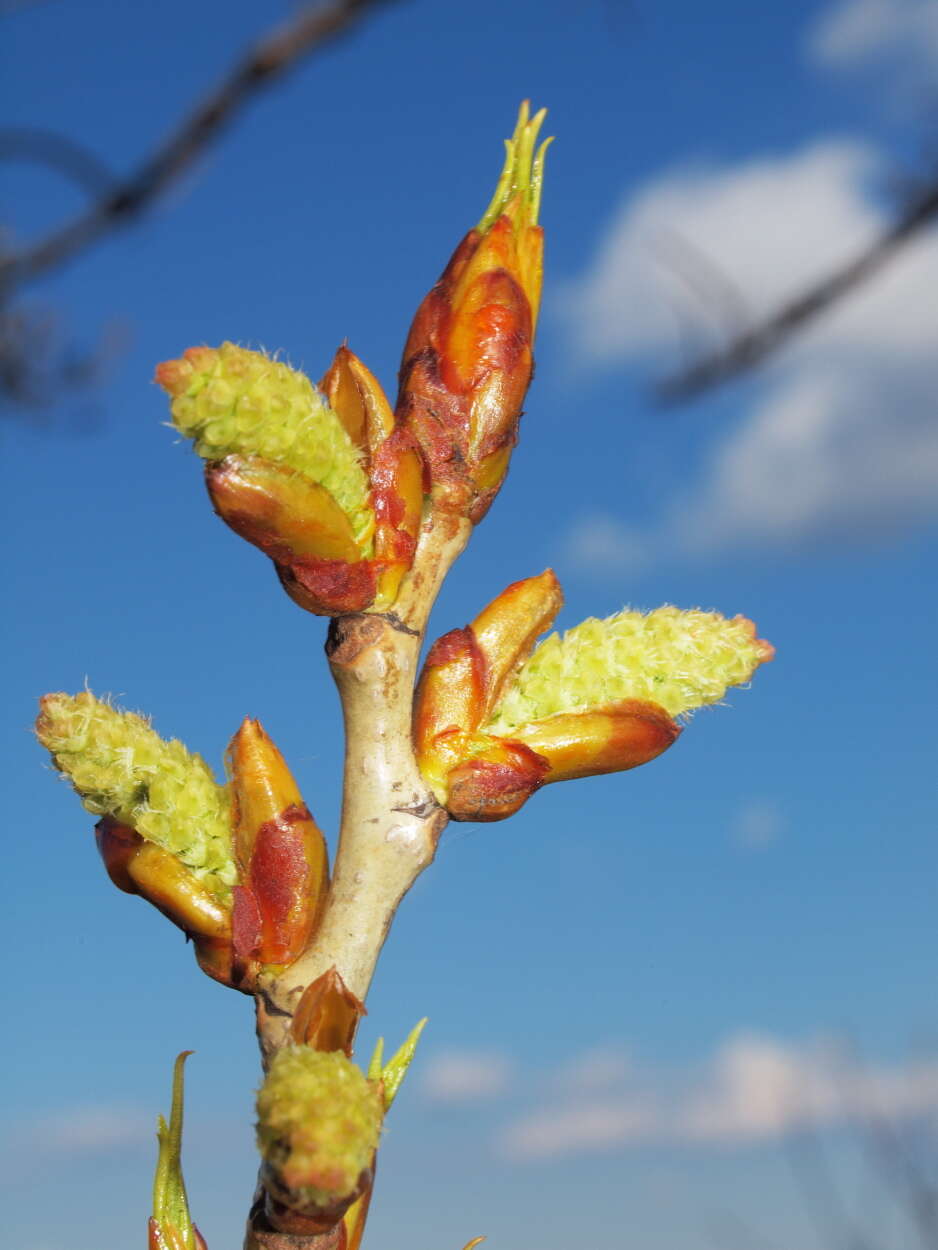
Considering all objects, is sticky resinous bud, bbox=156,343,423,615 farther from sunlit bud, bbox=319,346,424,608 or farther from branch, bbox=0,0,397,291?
branch, bbox=0,0,397,291

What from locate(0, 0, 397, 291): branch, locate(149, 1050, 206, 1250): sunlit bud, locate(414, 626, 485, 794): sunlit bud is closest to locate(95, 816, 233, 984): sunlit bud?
locate(149, 1050, 206, 1250): sunlit bud

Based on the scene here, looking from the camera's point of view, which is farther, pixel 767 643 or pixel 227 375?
pixel 767 643

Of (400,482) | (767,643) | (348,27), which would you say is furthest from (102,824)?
(348,27)

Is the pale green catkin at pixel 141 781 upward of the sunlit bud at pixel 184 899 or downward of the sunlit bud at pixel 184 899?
upward

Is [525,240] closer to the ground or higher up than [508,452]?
higher up

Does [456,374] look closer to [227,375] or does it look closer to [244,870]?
[227,375]

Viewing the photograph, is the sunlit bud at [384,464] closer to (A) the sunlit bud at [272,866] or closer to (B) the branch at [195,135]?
(A) the sunlit bud at [272,866]

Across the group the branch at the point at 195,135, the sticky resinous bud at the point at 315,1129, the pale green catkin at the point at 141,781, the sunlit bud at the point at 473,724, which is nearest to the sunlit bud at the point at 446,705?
the sunlit bud at the point at 473,724
